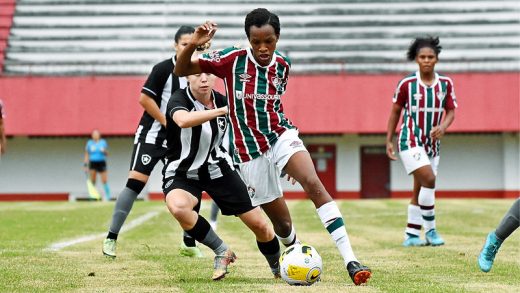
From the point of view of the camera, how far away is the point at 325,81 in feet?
123

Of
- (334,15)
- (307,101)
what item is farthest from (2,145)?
(334,15)

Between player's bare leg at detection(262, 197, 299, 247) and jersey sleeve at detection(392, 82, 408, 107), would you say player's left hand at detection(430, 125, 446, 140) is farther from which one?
player's bare leg at detection(262, 197, 299, 247)

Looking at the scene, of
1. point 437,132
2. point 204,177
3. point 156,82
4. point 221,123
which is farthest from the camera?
point 437,132

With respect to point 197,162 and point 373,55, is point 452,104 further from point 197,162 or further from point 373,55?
point 373,55

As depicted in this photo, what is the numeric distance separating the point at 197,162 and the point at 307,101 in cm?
3006

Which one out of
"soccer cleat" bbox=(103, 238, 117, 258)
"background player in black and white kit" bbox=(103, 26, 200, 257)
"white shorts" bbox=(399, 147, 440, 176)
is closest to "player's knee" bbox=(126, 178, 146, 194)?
"background player in black and white kit" bbox=(103, 26, 200, 257)

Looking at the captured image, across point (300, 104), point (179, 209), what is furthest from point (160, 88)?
point (300, 104)

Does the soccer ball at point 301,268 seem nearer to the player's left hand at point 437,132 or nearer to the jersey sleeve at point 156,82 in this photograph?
the jersey sleeve at point 156,82

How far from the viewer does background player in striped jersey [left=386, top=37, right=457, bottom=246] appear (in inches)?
434

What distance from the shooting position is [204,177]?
302 inches

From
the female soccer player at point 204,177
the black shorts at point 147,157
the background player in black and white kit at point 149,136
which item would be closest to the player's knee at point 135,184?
the background player in black and white kit at point 149,136

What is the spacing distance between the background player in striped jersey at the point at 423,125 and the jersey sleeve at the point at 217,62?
439 centimetres

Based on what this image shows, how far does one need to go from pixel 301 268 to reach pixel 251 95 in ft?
4.19

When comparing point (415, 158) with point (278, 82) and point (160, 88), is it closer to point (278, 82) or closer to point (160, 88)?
point (160, 88)
